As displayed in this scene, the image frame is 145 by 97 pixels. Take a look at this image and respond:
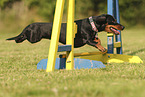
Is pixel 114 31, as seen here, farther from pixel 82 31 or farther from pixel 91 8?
pixel 91 8

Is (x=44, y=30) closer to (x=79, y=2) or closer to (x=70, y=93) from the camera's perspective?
(x=70, y=93)

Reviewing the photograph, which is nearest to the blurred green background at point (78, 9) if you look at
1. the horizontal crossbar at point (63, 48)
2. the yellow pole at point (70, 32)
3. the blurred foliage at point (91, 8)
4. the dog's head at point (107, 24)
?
the blurred foliage at point (91, 8)

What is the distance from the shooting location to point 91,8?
26422mm

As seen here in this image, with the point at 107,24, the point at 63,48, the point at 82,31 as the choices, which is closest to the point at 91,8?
the point at 107,24

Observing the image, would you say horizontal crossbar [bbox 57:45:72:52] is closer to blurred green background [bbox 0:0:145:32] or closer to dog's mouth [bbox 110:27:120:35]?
dog's mouth [bbox 110:27:120:35]

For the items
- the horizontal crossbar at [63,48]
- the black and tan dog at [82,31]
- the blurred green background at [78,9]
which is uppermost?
the blurred green background at [78,9]

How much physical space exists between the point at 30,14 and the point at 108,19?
18971mm

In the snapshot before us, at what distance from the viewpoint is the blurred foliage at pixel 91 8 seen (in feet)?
76.7

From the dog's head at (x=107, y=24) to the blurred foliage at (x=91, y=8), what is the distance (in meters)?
19.3

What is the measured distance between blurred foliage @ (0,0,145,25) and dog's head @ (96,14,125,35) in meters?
19.3

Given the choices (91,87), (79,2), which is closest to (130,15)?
(79,2)

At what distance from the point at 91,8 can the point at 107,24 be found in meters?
22.9

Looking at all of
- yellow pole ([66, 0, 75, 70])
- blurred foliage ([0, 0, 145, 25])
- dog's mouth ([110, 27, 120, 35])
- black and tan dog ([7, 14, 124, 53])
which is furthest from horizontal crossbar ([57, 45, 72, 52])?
blurred foliage ([0, 0, 145, 25])

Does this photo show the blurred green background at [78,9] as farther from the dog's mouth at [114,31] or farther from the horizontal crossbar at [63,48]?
the horizontal crossbar at [63,48]
